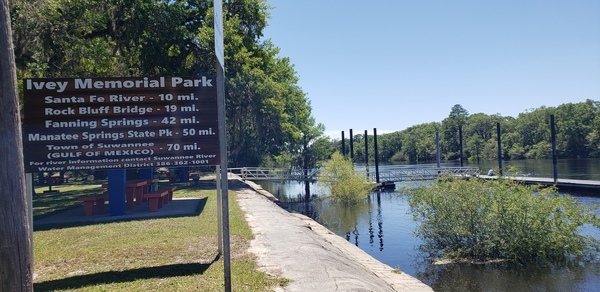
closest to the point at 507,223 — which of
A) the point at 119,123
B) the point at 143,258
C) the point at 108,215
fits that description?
the point at 143,258

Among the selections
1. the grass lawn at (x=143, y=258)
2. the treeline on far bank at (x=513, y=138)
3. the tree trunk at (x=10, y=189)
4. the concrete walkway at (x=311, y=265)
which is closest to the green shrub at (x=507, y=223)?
the concrete walkway at (x=311, y=265)

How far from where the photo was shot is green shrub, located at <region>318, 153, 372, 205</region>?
28.0 meters

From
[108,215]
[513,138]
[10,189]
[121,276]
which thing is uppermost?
[513,138]

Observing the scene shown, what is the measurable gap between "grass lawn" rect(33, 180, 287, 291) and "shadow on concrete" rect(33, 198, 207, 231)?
80 centimetres

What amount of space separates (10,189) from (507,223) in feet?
42.2

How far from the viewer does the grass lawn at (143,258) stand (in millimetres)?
6320

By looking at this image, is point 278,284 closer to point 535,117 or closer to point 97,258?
point 97,258

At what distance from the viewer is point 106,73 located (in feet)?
56.0

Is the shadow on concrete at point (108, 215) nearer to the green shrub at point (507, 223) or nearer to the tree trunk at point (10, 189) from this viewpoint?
the green shrub at point (507, 223)

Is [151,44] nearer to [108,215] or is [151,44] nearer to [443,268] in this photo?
Result: [108,215]

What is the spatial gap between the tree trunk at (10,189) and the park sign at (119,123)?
12.1ft

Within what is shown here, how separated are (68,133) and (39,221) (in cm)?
770

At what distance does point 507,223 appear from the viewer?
12492 millimetres

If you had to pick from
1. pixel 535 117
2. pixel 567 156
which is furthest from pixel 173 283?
pixel 535 117
